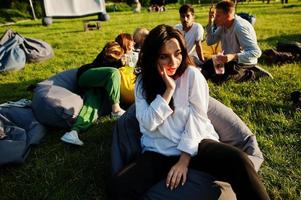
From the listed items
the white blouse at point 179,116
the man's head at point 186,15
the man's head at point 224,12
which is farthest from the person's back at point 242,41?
the white blouse at point 179,116

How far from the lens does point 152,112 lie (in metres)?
3.17

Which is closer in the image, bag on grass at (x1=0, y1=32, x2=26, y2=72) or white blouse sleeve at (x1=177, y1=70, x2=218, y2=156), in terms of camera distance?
white blouse sleeve at (x1=177, y1=70, x2=218, y2=156)

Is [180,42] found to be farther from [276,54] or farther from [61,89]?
[276,54]

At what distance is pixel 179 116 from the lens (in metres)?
3.22

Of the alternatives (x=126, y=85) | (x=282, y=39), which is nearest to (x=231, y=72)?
(x=126, y=85)

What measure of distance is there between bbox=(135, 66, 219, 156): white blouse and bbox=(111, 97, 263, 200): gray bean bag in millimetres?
295

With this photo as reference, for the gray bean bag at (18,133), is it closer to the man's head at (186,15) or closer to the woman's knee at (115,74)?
the woman's knee at (115,74)

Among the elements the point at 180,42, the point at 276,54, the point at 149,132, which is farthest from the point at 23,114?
the point at 276,54

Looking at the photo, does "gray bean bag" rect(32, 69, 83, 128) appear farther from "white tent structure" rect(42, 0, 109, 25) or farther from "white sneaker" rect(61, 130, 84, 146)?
"white tent structure" rect(42, 0, 109, 25)

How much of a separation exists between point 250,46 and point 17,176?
13.0 feet

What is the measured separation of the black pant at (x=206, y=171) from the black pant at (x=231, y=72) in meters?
3.26

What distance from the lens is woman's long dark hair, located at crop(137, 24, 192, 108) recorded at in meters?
3.17

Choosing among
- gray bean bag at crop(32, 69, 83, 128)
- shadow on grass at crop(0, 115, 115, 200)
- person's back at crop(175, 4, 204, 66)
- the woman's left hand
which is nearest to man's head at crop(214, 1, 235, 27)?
person's back at crop(175, 4, 204, 66)

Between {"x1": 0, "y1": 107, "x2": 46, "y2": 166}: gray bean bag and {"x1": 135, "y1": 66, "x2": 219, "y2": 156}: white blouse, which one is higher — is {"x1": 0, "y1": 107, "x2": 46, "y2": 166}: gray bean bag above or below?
below
